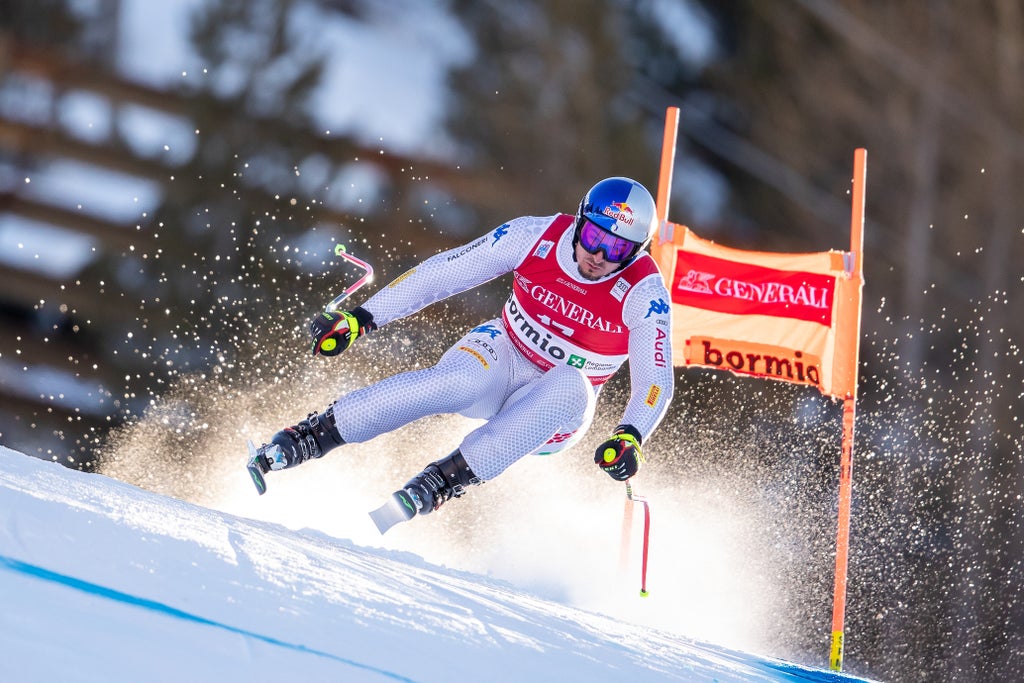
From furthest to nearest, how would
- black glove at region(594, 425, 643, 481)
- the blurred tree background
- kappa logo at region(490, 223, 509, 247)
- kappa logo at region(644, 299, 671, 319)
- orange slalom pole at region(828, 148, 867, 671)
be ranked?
the blurred tree background → orange slalom pole at region(828, 148, 867, 671) → kappa logo at region(490, 223, 509, 247) → kappa logo at region(644, 299, 671, 319) → black glove at region(594, 425, 643, 481)

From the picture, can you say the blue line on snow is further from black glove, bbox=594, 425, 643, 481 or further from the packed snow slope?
black glove, bbox=594, 425, 643, 481

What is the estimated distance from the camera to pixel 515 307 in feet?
12.8

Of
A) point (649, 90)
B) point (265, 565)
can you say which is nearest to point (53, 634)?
point (265, 565)

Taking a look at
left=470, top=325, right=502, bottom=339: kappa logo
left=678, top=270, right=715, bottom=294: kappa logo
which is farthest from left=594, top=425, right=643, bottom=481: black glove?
left=678, top=270, right=715, bottom=294: kappa logo

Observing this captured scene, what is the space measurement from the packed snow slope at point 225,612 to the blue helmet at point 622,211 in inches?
53.8

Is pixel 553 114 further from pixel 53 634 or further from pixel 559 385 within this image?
pixel 53 634

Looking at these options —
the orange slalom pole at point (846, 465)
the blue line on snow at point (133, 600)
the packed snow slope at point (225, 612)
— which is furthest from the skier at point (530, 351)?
the blue line on snow at point (133, 600)

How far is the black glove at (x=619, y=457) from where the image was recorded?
329 cm

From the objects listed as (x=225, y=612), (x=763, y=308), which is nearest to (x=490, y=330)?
(x=763, y=308)

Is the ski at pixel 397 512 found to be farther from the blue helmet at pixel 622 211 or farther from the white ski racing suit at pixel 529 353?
the blue helmet at pixel 622 211

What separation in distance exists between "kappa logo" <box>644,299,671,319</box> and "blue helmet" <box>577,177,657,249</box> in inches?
7.5

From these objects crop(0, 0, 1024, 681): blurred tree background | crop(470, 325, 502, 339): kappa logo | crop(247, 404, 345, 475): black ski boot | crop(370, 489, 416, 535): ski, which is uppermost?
crop(0, 0, 1024, 681): blurred tree background

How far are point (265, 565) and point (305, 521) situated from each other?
8.43 ft

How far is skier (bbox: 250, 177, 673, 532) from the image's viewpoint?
348 centimetres
